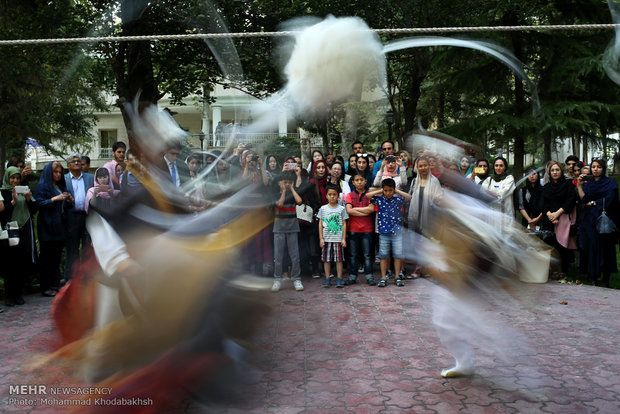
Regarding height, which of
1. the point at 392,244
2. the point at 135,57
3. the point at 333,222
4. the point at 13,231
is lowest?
the point at 392,244

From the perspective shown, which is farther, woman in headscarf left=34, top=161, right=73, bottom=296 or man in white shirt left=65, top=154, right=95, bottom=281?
man in white shirt left=65, top=154, right=95, bottom=281

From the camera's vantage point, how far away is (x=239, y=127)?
5469 millimetres

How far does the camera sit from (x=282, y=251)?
8859 mm

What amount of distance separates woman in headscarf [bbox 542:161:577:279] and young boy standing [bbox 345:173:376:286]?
3081mm

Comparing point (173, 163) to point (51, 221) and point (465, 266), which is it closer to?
point (465, 266)

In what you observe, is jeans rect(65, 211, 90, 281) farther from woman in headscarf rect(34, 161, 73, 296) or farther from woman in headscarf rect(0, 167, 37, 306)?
woman in headscarf rect(0, 167, 37, 306)

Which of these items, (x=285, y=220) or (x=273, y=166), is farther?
(x=285, y=220)

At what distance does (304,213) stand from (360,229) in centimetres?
95

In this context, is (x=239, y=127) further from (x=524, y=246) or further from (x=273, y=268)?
(x=273, y=268)

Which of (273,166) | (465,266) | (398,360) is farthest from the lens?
(273,166)

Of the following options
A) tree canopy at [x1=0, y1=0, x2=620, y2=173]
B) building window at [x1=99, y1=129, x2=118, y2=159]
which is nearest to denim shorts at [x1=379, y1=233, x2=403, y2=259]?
tree canopy at [x1=0, y1=0, x2=620, y2=173]

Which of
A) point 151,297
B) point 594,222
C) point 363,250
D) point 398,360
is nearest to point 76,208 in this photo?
point 363,250

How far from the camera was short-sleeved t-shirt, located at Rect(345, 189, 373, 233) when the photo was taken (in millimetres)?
9109

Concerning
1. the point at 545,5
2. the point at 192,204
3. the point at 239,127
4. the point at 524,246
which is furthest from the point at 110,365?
the point at 545,5
